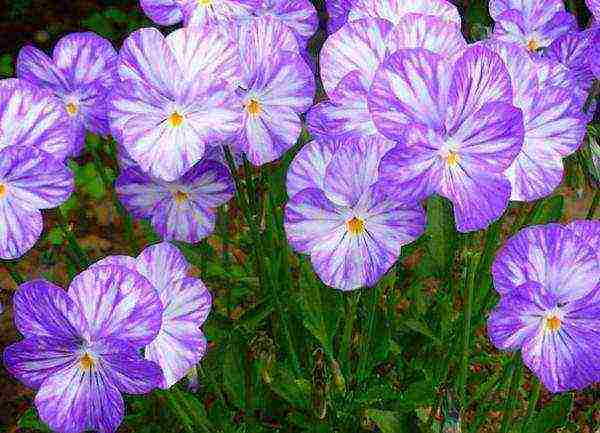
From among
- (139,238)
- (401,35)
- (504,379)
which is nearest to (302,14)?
(401,35)

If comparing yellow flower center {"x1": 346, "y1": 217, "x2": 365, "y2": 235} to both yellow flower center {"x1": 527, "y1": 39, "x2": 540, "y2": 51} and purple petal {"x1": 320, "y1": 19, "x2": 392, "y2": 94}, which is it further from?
yellow flower center {"x1": 527, "y1": 39, "x2": 540, "y2": 51}

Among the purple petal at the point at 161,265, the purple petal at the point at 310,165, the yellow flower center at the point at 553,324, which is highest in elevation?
the purple petal at the point at 310,165

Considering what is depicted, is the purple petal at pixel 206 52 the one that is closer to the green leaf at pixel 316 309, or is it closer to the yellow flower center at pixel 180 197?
the yellow flower center at pixel 180 197

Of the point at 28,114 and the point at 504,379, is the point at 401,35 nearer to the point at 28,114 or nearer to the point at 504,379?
the point at 28,114

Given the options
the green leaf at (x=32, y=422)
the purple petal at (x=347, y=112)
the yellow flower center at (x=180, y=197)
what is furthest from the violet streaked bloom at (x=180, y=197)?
the green leaf at (x=32, y=422)

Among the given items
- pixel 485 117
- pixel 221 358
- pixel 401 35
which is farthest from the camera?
pixel 221 358

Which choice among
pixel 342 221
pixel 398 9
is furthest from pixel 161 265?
pixel 398 9
